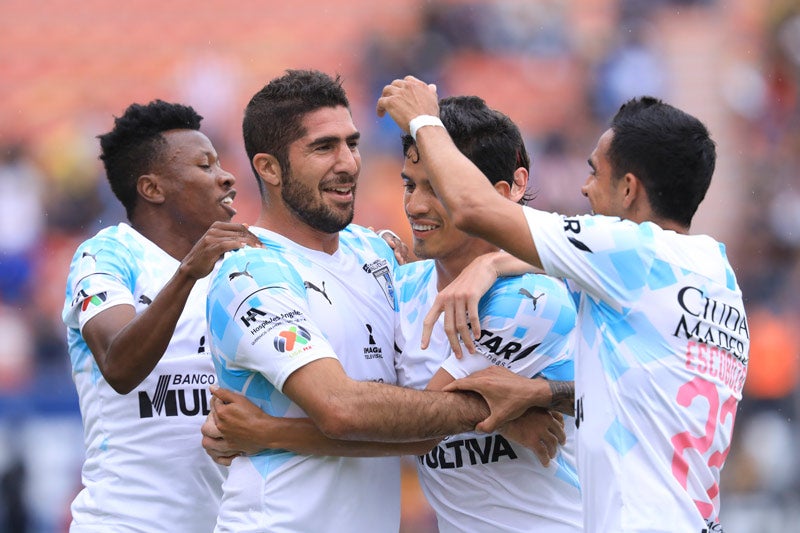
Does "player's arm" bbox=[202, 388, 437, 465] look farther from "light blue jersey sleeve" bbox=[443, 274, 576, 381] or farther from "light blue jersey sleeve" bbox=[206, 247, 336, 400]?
"light blue jersey sleeve" bbox=[443, 274, 576, 381]

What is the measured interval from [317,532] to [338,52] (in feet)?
35.5

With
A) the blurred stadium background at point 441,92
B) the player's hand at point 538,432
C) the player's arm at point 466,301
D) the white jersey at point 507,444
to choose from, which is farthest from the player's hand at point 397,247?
the blurred stadium background at point 441,92

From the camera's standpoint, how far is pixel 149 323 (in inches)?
187

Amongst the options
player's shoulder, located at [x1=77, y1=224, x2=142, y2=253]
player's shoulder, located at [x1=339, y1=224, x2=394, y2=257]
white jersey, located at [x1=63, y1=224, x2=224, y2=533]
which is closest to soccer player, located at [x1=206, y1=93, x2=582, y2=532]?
player's shoulder, located at [x1=339, y1=224, x2=394, y2=257]

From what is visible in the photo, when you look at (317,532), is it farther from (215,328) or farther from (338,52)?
(338,52)

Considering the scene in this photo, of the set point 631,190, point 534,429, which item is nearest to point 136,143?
point 534,429

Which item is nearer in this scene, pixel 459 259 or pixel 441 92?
pixel 459 259

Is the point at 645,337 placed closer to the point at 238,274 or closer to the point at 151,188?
the point at 238,274

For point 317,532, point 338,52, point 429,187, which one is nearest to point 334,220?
point 429,187

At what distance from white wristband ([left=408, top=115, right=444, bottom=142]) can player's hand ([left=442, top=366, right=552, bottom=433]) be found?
37.3 inches

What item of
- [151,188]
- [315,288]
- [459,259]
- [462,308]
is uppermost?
[151,188]

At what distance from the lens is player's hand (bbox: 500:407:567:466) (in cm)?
440

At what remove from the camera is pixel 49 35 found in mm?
15102

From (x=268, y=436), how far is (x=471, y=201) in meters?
1.19
